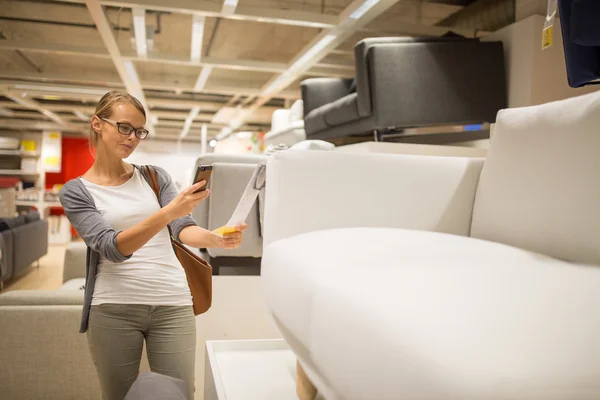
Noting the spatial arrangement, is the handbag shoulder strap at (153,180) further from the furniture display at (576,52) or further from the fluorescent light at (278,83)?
the fluorescent light at (278,83)

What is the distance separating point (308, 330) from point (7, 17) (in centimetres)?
673

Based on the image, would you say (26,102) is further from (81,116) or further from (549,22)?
(549,22)

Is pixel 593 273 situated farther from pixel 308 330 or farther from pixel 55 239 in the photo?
pixel 55 239

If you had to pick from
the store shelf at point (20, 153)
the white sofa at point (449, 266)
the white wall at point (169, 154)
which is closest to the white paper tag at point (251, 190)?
the white sofa at point (449, 266)

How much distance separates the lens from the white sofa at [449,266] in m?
0.53

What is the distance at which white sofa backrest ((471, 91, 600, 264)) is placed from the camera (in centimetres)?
106

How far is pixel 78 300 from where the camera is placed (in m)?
2.53

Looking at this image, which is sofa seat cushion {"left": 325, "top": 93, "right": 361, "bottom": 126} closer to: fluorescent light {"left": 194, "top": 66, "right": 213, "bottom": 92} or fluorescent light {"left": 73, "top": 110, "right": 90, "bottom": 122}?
fluorescent light {"left": 194, "top": 66, "right": 213, "bottom": 92}

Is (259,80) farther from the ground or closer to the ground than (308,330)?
farther from the ground

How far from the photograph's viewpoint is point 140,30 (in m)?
5.25

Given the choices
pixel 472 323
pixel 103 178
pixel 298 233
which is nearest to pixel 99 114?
pixel 103 178

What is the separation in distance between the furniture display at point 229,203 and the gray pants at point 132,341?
839mm

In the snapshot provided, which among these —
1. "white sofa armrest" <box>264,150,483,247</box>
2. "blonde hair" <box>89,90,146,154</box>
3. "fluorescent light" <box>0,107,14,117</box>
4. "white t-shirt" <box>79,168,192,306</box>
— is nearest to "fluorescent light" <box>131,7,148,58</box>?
"blonde hair" <box>89,90,146,154</box>

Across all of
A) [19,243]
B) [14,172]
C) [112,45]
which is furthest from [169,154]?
[112,45]
